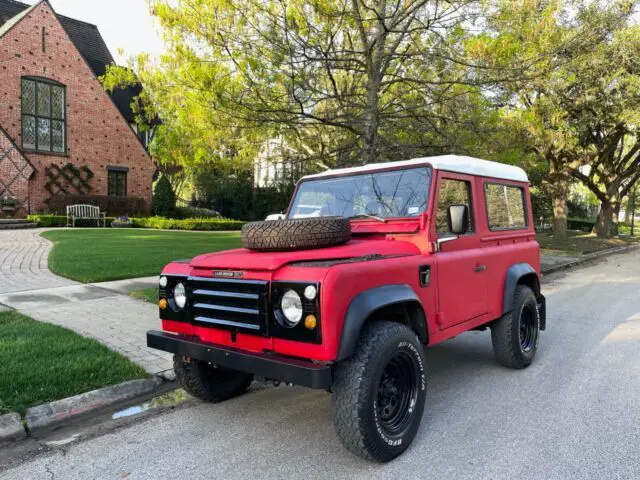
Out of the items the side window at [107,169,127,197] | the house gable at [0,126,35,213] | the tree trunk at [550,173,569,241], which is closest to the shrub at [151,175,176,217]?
the side window at [107,169,127,197]

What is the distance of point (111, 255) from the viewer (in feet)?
40.1

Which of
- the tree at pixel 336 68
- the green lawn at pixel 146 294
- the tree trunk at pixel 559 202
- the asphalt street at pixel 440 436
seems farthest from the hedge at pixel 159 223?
the asphalt street at pixel 440 436

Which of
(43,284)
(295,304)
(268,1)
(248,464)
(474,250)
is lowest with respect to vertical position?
(248,464)

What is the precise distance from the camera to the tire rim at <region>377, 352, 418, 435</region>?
327cm

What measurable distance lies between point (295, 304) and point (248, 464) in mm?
1139

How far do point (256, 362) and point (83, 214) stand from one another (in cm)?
2349

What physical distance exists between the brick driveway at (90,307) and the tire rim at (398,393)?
2.46 meters

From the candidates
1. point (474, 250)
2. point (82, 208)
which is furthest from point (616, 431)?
point (82, 208)

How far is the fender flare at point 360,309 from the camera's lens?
290cm

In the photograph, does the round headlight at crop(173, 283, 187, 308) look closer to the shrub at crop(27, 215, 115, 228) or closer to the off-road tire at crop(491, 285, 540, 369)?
the off-road tire at crop(491, 285, 540, 369)

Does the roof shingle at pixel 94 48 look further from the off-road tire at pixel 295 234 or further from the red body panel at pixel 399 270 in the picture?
the off-road tire at pixel 295 234

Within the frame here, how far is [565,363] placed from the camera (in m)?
5.36

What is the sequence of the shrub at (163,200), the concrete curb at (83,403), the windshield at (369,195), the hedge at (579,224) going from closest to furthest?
the concrete curb at (83,403), the windshield at (369,195), the shrub at (163,200), the hedge at (579,224)

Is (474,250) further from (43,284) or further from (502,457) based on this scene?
(43,284)
